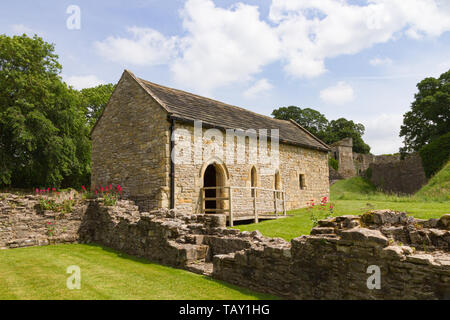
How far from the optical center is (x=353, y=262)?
491cm

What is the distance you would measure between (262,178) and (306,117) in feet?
132

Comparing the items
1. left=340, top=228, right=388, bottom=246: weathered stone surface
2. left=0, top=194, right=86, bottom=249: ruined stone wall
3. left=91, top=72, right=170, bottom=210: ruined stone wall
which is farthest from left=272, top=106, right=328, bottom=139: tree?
left=340, top=228, right=388, bottom=246: weathered stone surface

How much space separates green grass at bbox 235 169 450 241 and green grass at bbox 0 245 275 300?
144 inches

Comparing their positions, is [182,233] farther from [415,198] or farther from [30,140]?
[30,140]

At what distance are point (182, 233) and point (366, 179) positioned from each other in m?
32.0

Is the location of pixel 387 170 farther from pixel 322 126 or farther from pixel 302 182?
pixel 322 126

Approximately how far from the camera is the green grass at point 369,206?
34.6 feet

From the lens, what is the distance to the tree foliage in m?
53.7

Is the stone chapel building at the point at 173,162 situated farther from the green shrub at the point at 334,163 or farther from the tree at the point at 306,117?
the tree at the point at 306,117

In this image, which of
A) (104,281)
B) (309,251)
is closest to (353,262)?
(309,251)

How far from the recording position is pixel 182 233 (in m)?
8.77

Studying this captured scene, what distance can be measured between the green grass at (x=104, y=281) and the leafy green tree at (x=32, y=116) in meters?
13.6

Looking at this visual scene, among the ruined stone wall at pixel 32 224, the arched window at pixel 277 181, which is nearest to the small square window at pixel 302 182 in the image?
the arched window at pixel 277 181
